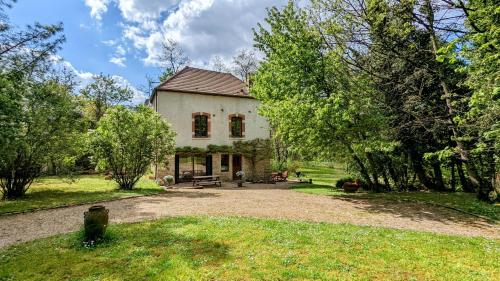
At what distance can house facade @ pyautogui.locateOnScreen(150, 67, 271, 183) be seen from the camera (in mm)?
21641

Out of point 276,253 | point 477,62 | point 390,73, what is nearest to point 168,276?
point 276,253

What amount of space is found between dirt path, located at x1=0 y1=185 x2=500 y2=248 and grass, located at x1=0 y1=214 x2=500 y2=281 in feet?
4.36

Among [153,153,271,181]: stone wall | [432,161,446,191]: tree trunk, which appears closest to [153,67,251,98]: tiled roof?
[153,153,271,181]: stone wall

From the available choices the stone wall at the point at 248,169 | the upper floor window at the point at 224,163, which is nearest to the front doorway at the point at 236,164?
the stone wall at the point at 248,169

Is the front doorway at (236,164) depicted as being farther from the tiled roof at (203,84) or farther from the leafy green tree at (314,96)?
the leafy green tree at (314,96)

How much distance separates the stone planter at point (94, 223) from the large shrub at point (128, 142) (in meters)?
9.68

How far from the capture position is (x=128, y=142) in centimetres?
1609

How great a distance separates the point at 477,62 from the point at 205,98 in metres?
17.5

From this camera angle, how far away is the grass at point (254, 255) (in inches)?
209

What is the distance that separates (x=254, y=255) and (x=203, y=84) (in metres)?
19.5

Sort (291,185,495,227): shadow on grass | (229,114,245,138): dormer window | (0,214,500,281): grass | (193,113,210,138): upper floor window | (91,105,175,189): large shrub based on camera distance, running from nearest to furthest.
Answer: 1. (0,214,500,281): grass
2. (291,185,495,227): shadow on grass
3. (91,105,175,189): large shrub
4. (193,113,210,138): upper floor window
5. (229,114,245,138): dormer window

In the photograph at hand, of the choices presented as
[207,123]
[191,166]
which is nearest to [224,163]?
[191,166]

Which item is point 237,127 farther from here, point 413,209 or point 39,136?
point 413,209

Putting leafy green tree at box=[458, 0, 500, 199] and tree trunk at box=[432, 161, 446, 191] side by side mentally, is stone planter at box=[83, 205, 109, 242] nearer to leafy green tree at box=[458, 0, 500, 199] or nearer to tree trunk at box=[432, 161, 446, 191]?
leafy green tree at box=[458, 0, 500, 199]
